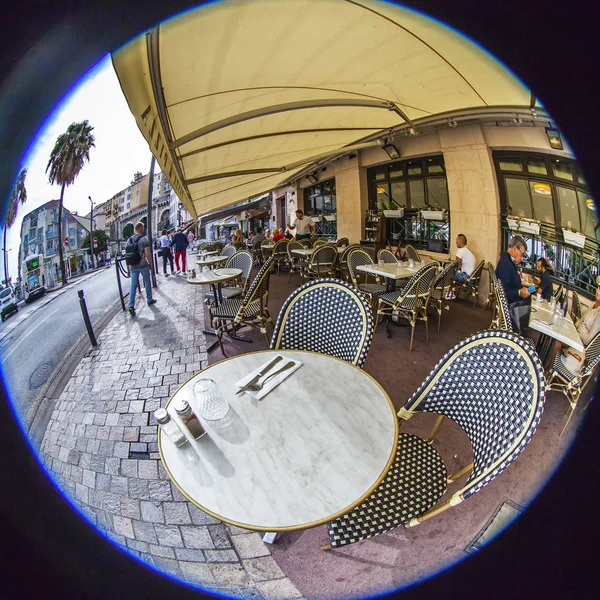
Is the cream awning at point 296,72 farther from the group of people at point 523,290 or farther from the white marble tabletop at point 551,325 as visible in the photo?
the white marble tabletop at point 551,325

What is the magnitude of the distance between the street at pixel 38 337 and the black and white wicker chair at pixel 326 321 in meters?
0.89

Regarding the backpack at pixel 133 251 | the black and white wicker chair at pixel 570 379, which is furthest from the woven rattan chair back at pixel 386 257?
the backpack at pixel 133 251

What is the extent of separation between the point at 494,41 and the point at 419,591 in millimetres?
1776

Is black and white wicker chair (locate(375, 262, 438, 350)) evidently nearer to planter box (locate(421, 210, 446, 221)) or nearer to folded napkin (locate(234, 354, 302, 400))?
planter box (locate(421, 210, 446, 221))

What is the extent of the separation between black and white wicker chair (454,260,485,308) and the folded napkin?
3.18 ft

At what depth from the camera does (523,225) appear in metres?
0.79

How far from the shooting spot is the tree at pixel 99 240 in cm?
81

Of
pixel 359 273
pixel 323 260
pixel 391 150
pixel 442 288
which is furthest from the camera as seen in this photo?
pixel 323 260

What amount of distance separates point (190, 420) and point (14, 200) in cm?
80

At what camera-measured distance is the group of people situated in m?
0.67

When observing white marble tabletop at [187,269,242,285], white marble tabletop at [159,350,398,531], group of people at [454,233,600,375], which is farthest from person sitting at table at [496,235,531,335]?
white marble tabletop at [187,269,242,285]

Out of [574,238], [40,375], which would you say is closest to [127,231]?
[40,375]

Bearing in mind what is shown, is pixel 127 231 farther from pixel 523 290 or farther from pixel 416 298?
pixel 416 298

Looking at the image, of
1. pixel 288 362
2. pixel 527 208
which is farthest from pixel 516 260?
pixel 288 362
